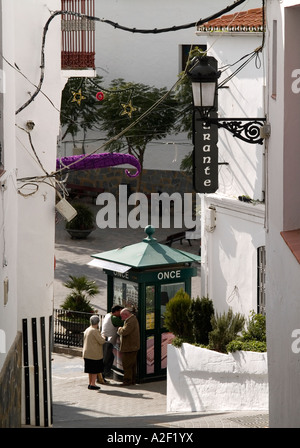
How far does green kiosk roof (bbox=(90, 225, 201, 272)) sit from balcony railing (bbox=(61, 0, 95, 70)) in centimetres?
348

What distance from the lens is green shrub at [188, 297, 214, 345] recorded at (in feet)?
49.7

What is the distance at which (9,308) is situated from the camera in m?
10.9

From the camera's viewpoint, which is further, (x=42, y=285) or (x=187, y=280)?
(x=187, y=280)

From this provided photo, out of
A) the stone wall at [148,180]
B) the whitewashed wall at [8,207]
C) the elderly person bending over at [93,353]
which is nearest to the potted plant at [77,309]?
the elderly person bending over at [93,353]

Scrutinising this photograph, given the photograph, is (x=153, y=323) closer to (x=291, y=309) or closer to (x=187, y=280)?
(x=187, y=280)

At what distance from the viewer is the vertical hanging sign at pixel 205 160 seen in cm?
1389

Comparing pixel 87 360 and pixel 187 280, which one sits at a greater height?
pixel 187 280

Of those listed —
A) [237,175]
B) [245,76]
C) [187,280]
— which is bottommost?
[187,280]

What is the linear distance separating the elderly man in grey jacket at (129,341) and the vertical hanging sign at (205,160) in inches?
135


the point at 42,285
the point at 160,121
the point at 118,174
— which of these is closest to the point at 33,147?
the point at 42,285

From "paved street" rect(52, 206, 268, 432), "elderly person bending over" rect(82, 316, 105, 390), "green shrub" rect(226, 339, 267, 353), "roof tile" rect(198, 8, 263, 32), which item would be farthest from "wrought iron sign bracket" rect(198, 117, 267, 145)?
"roof tile" rect(198, 8, 263, 32)

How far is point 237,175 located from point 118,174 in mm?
18262
